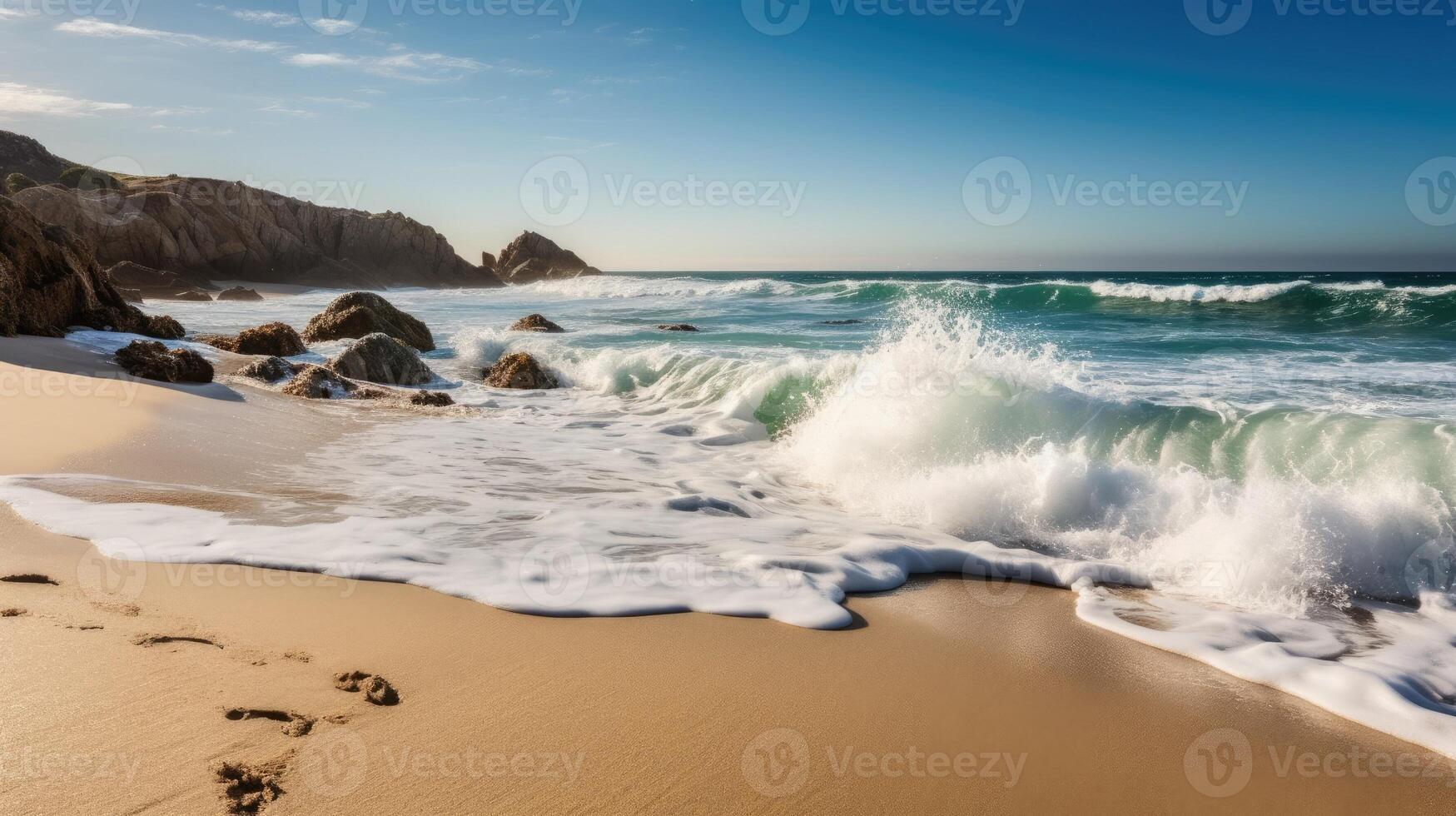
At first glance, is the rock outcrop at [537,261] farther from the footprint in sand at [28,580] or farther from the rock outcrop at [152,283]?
the footprint in sand at [28,580]

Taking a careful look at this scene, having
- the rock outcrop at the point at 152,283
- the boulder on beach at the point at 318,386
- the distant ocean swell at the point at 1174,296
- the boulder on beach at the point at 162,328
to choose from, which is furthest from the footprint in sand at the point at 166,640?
the rock outcrop at the point at 152,283

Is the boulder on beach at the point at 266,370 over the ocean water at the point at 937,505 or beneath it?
over

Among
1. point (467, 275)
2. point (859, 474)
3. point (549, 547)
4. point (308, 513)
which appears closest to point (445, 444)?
point (308, 513)

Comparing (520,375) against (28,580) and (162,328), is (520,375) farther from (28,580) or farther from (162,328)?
(28,580)

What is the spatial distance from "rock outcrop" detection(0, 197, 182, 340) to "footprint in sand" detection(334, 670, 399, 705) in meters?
7.56

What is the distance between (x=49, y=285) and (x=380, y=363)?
133 inches

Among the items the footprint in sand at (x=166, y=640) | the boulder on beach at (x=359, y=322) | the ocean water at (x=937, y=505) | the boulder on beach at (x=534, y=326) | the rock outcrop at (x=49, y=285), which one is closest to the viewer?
the footprint in sand at (x=166, y=640)

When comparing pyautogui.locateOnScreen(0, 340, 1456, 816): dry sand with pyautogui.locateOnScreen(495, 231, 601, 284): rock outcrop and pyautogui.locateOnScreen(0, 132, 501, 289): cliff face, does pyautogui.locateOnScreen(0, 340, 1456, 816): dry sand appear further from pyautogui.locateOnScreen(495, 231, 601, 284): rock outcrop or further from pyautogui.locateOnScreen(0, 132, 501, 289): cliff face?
pyautogui.locateOnScreen(495, 231, 601, 284): rock outcrop

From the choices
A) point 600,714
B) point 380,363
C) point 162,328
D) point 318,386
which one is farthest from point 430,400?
point 600,714

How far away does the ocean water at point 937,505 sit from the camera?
3507mm

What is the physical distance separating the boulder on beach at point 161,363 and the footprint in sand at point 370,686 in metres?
6.33

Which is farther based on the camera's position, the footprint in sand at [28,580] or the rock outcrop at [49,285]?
the rock outcrop at [49,285]

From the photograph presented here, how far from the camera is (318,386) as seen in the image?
28.2 ft

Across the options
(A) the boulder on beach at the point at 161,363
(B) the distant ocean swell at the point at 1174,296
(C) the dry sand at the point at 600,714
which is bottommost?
(C) the dry sand at the point at 600,714
